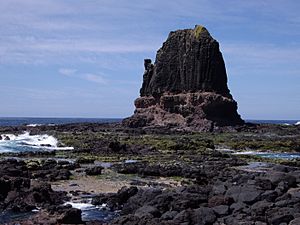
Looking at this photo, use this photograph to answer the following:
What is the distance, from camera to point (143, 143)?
60.9 metres

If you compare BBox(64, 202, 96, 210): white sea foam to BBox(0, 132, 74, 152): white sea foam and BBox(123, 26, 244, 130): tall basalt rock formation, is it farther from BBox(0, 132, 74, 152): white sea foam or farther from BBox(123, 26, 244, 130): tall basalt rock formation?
BBox(123, 26, 244, 130): tall basalt rock formation

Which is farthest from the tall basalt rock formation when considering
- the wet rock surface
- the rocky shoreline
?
the wet rock surface

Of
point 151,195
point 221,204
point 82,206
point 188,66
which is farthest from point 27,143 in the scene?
point 221,204

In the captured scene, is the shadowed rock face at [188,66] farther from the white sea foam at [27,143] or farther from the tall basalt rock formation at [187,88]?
the white sea foam at [27,143]

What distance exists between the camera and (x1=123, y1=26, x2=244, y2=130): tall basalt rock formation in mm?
96062

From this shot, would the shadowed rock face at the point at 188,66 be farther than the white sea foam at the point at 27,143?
Yes

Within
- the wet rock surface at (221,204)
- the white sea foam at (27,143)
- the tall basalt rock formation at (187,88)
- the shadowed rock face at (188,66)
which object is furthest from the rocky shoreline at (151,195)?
the shadowed rock face at (188,66)

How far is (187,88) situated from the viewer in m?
102

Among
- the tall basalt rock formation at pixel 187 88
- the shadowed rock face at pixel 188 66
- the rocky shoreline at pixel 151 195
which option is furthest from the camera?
the shadowed rock face at pixel 188 66

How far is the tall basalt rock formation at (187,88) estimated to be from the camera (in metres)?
96.1

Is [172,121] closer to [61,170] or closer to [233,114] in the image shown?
[233,114]

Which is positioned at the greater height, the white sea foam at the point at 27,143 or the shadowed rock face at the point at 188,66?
the shadowed rock face at the point at 188,66

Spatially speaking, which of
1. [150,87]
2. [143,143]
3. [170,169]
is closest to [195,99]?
[150,87]

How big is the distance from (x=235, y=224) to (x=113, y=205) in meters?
7.61
